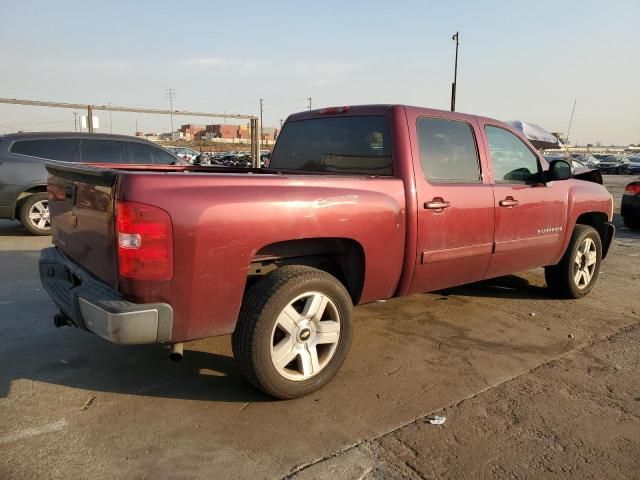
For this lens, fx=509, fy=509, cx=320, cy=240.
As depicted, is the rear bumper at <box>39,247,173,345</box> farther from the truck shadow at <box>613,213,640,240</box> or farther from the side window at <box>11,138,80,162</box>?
the truck shadow at <box>613,213,640,240</box>

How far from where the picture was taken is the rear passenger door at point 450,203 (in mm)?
3725

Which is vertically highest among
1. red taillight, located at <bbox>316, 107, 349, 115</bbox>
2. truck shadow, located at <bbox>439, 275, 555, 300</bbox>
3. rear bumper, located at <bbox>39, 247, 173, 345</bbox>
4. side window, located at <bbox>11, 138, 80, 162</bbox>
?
red taillight, located at <bbox>316, 107, 349, 115</bbox>

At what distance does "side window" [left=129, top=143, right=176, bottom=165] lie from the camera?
9.33 meters

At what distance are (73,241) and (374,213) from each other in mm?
1930

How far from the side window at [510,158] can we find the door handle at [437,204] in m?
0.89

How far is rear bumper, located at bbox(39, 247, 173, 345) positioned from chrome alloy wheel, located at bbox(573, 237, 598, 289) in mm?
4395

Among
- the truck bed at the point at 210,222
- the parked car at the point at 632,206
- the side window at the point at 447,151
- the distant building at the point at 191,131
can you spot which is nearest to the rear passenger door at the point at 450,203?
the side window at the point at 447,151

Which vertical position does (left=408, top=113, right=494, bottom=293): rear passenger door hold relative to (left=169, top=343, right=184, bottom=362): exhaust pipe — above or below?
above

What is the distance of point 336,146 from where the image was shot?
164 inches

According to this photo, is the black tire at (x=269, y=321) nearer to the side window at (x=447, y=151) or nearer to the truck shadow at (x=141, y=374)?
the truck shadow at (x=141, y=374)

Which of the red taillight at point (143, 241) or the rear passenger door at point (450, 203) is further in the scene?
the rear passenger door at point (450, 203)

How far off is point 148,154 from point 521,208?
714cm

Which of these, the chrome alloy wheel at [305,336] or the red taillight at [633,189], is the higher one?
the red taillight at [633,189]

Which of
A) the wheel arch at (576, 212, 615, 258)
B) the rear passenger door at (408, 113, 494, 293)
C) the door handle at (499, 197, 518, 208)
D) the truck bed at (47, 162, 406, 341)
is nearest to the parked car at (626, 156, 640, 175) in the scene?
the wheel arch at (576, 212, 615, 258)
